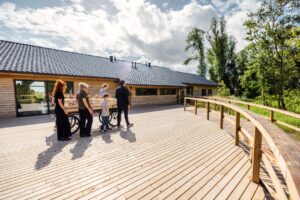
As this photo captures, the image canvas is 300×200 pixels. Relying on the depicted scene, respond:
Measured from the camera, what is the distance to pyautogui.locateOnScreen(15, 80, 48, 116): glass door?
9.21 metres

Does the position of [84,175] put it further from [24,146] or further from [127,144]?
[24,146]

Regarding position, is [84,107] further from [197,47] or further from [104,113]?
[197,47]

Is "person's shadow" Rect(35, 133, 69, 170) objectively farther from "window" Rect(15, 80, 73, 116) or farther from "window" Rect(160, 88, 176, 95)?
"window" Rect(160, 88, 176, 95)

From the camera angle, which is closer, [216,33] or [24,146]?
[24,146]

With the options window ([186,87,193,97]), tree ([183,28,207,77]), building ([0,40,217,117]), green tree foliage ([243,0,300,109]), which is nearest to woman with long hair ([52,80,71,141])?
building ([0,40,217,117])

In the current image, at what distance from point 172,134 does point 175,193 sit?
122 inches

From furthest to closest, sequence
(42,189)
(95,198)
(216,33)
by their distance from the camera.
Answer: (216,33) < (42,189) < (95,198)

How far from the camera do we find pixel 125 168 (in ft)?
10.4

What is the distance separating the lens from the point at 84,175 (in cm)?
292

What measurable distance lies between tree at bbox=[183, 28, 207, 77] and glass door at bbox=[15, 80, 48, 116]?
2832 cm

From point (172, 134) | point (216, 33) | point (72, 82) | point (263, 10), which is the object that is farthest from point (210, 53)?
point (172, 134)

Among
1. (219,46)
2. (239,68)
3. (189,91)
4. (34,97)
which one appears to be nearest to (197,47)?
(219,46)

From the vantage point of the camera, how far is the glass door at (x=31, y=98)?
9.21 meters

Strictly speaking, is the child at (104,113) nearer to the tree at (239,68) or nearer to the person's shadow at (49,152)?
the person's shadow at (49,152)
